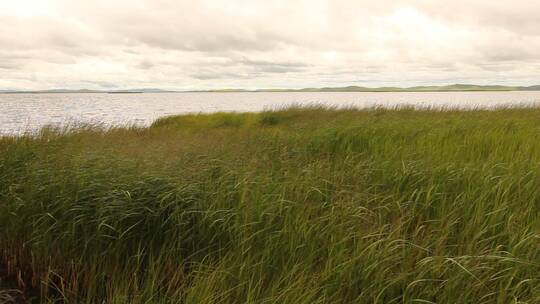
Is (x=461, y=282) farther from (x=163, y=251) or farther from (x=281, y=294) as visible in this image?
(x=163, y=251)

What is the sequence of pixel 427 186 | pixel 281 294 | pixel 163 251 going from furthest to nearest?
1. pixel 427 186
2. pixel 163 251
3. pixel 281 294

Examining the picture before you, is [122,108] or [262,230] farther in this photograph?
[122,108]

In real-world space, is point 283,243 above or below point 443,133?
below

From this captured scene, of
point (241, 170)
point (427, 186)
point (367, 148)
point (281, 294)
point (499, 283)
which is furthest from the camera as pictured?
point (367, 148)

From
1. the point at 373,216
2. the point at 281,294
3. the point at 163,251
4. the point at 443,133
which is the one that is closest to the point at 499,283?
the point at 373,216

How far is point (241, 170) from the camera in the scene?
4.63m

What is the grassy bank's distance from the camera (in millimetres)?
2547

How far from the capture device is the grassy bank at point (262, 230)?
8.36 ft

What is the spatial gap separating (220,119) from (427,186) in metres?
14.9

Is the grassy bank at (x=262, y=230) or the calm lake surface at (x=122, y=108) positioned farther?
the calm lake surface at (x=122, y=108)

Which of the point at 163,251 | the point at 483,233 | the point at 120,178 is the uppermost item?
the point at 120,178

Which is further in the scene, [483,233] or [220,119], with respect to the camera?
[220,119]

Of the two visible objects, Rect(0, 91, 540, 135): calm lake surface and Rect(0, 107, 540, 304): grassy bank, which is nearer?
Rect(0, 107, 540, 304): grassy bank

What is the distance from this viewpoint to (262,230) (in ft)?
10.5
